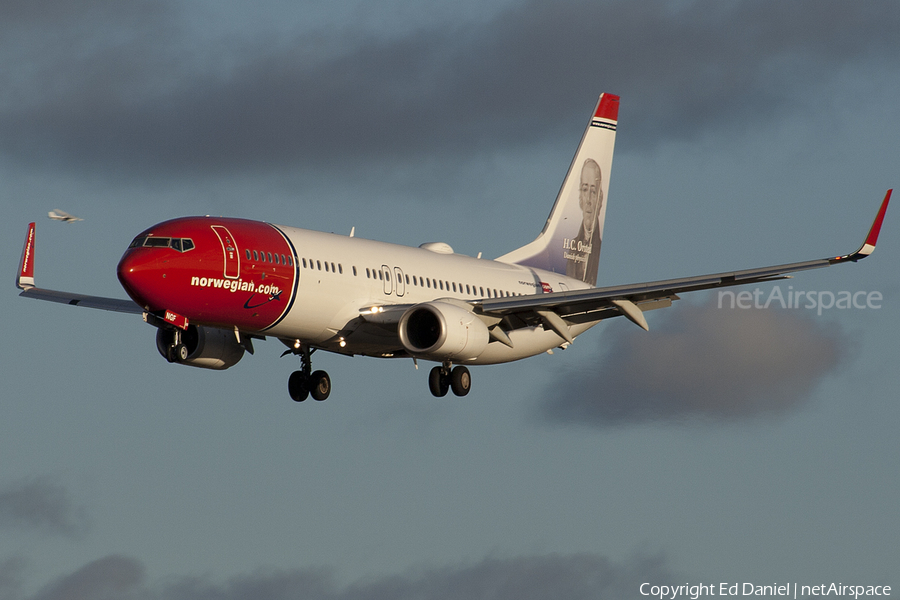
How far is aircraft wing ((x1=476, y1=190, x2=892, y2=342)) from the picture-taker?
1781 inches

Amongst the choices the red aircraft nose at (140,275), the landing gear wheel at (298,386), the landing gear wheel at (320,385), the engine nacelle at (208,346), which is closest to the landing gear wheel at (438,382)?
the landing gear wheel at (320,385)

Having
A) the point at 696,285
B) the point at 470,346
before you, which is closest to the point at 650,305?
the point at 696,285

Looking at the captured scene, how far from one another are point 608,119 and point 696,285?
76.7 ft

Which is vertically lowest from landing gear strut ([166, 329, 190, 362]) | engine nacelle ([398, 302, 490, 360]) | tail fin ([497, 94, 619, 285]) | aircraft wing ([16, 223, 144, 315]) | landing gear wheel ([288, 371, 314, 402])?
landing gear wheel ([288, 371, 314, 402])

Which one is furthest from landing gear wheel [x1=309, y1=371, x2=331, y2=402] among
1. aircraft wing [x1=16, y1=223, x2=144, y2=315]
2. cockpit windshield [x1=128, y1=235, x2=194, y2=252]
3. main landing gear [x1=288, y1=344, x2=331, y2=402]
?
cockpit windshield [x1=128, y1=235, x2=194, y2=252]

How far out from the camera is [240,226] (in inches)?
1789

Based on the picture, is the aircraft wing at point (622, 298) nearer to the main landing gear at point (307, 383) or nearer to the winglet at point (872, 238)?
the winglet at point (872, 238)

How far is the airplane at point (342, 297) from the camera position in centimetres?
4350

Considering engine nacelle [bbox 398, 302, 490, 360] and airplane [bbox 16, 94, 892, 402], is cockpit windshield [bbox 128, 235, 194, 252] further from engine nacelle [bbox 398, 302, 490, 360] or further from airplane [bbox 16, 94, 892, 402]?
engine nacelle [bbox 398, 302, 490, 360]

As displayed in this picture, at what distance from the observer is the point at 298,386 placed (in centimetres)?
5291

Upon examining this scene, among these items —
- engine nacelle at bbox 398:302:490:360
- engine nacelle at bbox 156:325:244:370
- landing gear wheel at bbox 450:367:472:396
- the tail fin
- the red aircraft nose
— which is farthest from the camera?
the tail fin

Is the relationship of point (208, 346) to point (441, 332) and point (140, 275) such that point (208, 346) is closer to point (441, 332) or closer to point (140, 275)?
point (140, 275)

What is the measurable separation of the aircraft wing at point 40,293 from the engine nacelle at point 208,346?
12.6 feet

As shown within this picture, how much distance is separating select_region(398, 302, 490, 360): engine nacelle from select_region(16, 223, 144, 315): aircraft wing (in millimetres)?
Answer: 11622
